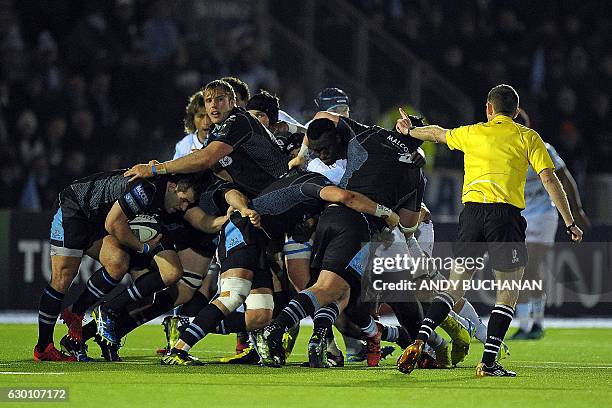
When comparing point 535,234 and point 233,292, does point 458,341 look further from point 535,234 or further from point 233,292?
point 535,234

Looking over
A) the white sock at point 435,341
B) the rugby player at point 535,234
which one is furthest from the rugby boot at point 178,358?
the rugby player at point 535,234

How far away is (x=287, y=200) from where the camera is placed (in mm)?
9953

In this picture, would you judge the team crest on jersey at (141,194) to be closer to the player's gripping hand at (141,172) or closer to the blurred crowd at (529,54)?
the player's gripping hand at (141,172)

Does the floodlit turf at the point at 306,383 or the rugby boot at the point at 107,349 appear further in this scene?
the rugby boot at the point at 107,349

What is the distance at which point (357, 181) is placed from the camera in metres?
10.0

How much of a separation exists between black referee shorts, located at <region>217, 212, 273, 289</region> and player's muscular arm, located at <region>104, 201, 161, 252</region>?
72 centimetres

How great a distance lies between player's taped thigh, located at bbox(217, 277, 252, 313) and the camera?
973 centimetres

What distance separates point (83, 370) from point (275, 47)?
1128 centimetres

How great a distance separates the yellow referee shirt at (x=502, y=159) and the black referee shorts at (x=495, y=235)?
78mm

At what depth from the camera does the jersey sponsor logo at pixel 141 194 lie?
9.96 metres

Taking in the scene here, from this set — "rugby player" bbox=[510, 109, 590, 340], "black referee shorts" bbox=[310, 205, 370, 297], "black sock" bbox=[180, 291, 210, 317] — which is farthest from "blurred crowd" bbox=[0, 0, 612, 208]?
"black referee shorts" bbox=[310, 205, 370, 297]

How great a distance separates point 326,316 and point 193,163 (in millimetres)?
1543

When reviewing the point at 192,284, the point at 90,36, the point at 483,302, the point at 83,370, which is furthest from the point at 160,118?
the point at 83,370

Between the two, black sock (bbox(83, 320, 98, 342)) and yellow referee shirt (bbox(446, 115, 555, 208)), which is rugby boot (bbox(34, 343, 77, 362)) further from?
yellow referee shirt (bbox(446, 115, 555, 208))
